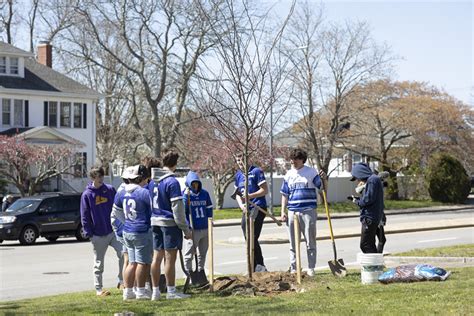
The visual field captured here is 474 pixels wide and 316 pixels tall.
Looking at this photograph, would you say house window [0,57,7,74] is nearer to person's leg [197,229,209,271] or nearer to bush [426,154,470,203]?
bush [426,154,470,203]

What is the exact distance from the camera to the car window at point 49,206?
26219mm

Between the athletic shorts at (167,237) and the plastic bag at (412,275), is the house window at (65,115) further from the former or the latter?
the plastic bag at (412,275)

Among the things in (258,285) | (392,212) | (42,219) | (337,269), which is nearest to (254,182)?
(337,269)

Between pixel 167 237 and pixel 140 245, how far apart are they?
1.22 ft

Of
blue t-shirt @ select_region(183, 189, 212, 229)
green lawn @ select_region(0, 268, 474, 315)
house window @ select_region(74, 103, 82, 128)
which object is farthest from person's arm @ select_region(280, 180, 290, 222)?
house window @ select_region(74, 103, 82, 128)

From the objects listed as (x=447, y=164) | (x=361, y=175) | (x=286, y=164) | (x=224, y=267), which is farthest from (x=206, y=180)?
A: (x=361, y=175)

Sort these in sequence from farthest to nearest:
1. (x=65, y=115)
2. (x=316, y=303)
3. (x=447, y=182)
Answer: (x=447, y=182), (x=65, y=115), (x=316, y=303)

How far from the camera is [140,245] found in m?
11.1

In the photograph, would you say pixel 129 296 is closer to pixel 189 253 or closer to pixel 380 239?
pixel 189 253

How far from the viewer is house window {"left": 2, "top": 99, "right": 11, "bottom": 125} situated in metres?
47.0

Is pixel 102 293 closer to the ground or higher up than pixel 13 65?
closer to the ground

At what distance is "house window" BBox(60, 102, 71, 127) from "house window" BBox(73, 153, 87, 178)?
2.11 metres

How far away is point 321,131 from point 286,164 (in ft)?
9.78

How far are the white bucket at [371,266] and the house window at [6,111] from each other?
38.4 m
